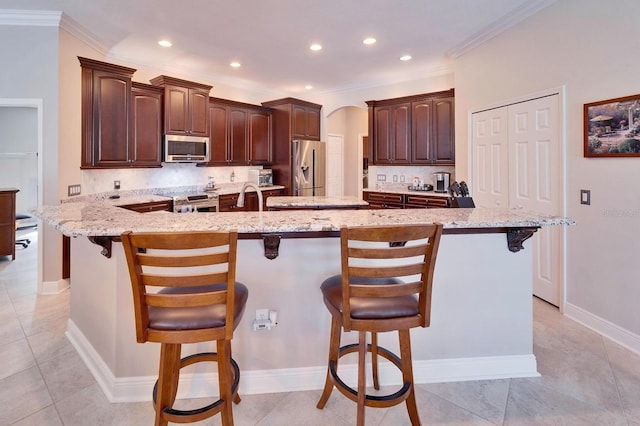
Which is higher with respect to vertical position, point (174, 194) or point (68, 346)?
point (174, 194)

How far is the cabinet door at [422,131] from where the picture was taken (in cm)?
537

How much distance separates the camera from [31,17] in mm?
3477

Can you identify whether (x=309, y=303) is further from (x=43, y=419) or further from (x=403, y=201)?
(x=403, y=201)

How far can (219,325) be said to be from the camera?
4.68 ft

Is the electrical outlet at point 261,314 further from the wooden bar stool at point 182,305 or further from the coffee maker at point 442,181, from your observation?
the coffee maker at point 442,181

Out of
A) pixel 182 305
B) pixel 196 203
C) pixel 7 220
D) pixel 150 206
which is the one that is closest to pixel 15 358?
pixel 182 305

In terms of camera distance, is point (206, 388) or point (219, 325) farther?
point (206, 388)

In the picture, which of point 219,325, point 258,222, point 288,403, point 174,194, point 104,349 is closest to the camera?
point 219,325

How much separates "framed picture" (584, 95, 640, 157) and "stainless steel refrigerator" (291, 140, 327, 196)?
14.7 ft

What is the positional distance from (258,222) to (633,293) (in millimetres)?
2758

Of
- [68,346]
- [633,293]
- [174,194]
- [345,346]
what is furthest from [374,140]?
[68,346]

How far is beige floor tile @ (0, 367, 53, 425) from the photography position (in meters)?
1.85

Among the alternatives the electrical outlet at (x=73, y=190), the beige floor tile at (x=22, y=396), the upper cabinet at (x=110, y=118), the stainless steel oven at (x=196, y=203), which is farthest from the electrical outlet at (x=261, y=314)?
the upper cabinet at (x=110, y=118)

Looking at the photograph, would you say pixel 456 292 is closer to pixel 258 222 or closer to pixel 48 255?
pixel 258 222
